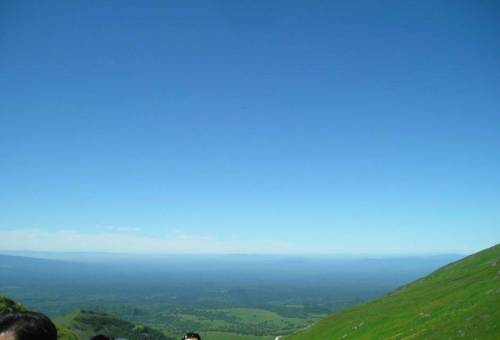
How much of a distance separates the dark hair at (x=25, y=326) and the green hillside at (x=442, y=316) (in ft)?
111

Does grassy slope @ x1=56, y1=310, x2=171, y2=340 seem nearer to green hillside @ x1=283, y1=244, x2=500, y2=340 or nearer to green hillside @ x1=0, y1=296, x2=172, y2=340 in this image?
green hillside @ x1=0, y1=296, x2=172, y2=340

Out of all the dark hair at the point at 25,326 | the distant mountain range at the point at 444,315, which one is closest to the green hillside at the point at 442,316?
the distant mountain range at the point at 444,315

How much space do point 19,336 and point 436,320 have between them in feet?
150

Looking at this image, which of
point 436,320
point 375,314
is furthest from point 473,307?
point 375,314

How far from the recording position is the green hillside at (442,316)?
3500 centimetres

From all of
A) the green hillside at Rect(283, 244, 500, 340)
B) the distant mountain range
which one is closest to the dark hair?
the distant mountain range

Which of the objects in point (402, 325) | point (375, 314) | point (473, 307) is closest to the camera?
point (473, 307)

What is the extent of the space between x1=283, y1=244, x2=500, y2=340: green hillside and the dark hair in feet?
111

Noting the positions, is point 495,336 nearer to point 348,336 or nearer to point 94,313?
point 348,336

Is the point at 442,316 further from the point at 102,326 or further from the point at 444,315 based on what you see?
the point at 102,326

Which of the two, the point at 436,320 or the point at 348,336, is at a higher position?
the point at 436,320

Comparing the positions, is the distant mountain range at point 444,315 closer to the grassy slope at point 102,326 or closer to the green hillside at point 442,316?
the green hillside at point 442,316

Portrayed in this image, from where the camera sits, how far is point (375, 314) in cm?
6234

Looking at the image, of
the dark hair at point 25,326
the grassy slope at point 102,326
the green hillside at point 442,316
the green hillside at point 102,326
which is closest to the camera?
the dark hair at point 25,326
